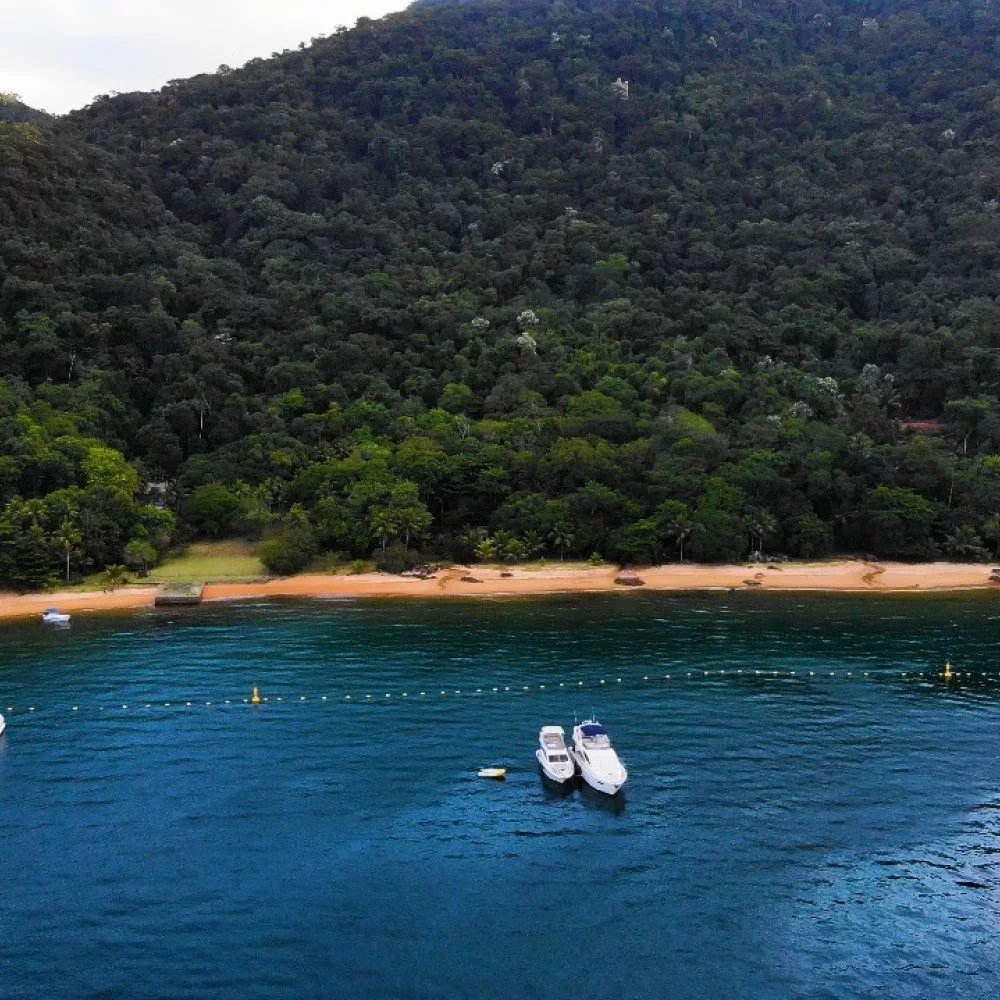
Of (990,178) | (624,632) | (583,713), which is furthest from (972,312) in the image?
(583,713)

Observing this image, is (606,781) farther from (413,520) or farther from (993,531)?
(993,531)

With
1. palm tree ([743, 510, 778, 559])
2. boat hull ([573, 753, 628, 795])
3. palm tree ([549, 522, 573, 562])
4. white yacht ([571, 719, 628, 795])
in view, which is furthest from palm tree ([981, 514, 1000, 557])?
boat hull ([573, 753, 628, 795])

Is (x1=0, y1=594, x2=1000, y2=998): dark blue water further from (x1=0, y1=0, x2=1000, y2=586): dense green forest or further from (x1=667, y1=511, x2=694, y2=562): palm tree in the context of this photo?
(x1=0, y1=0, x2=1000, y2=586): dense green forest

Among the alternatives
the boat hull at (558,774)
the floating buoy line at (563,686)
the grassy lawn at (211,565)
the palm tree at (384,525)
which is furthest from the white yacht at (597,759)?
the grassy lawn at (211,565)

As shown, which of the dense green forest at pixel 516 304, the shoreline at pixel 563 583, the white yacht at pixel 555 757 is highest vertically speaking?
the dense green forest at pixel 516 304

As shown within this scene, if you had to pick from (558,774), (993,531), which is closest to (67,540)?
(558,774)

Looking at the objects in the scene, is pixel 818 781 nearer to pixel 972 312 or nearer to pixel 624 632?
pixel 624 632

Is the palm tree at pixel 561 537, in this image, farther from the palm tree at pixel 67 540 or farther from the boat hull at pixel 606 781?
the boat hull at pixel 606 781
